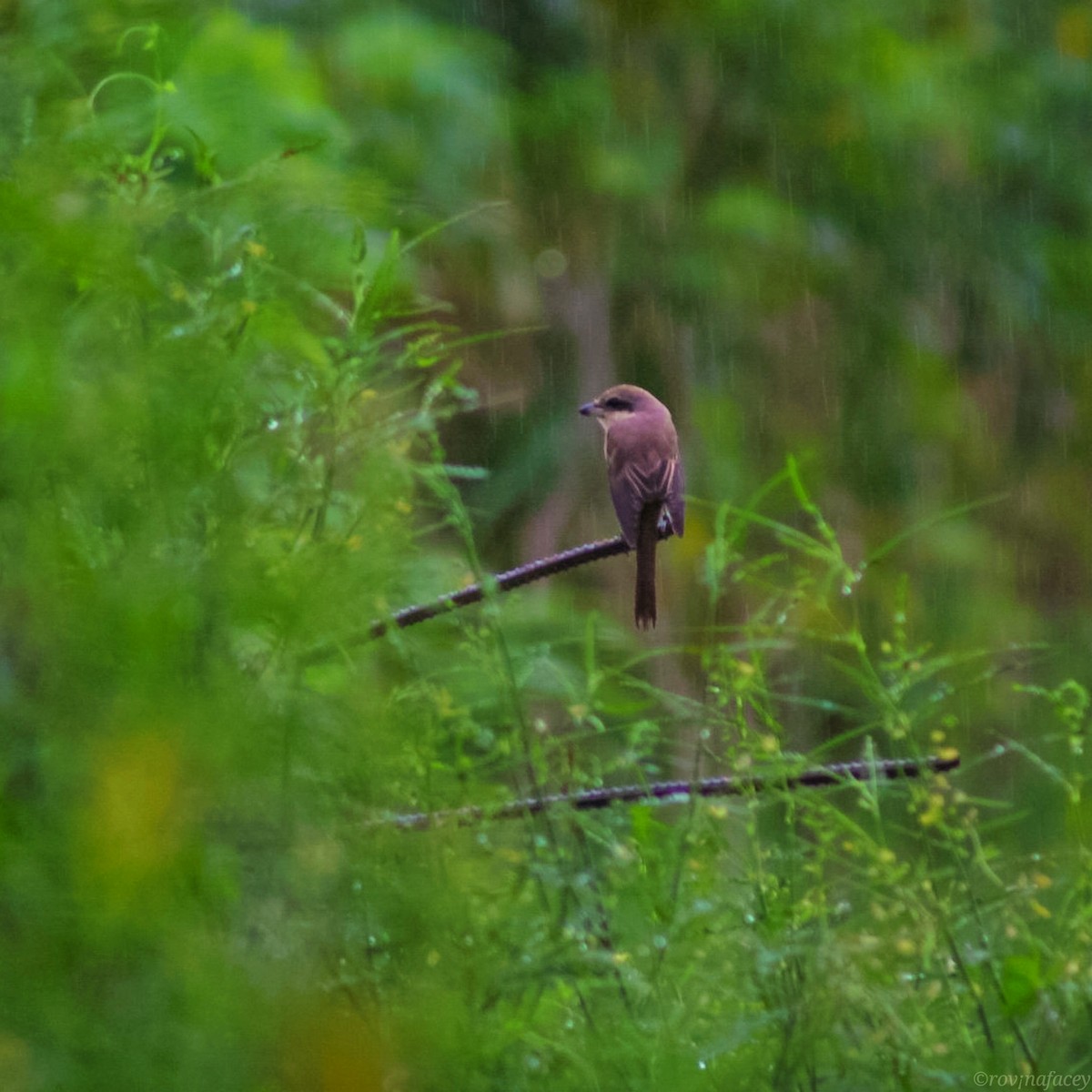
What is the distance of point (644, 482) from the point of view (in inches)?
134

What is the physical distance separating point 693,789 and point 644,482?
6.64 ft

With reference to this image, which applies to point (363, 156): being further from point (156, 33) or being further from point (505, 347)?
point (156, 33)

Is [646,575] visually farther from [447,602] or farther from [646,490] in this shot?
[447,602]

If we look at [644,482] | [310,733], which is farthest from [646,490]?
[310,733]

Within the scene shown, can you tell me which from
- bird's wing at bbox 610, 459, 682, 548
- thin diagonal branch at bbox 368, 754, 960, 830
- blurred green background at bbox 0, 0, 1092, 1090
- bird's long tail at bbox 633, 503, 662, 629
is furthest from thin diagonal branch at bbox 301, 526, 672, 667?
bird's wing at bbox 610, 459, 682, 548

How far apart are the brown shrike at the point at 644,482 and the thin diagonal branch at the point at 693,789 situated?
133cm

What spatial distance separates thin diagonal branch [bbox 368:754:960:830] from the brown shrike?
1.33 metres

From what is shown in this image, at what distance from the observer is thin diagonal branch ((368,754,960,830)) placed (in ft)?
4.51

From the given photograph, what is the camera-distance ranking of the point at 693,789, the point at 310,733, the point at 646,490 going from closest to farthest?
the point at 310,733
the point at 693,789
the point at 646,490

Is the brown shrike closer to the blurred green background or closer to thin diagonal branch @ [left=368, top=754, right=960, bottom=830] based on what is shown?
the blurred green background

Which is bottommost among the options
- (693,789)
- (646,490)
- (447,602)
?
(646,490)

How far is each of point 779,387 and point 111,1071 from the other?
5.39 m

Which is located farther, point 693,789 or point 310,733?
point 693,789

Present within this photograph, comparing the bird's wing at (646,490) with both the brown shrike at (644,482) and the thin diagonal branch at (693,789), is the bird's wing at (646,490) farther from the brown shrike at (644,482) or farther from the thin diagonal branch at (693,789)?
the thin diagonal branch at (693,789)
